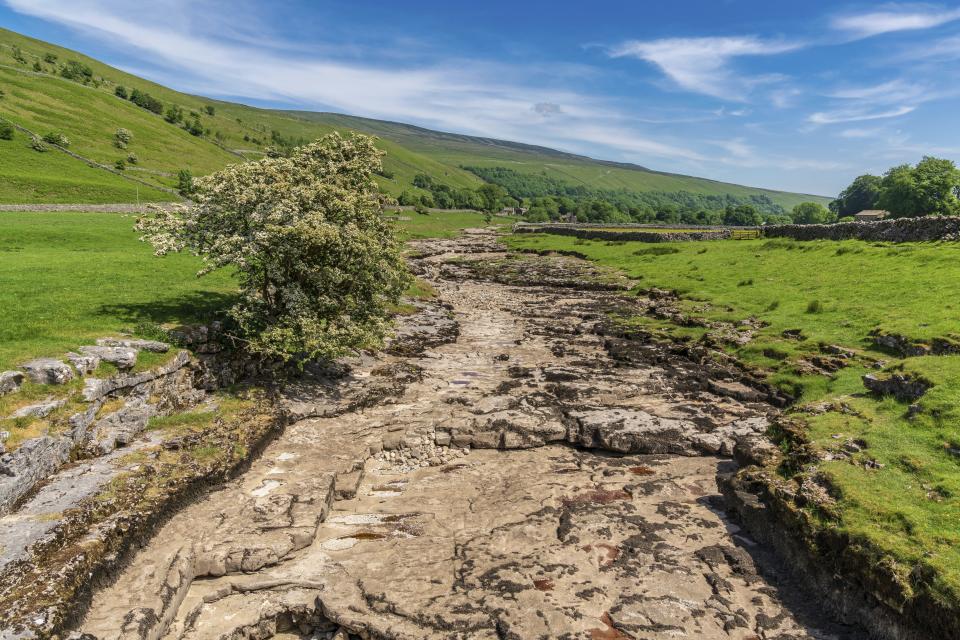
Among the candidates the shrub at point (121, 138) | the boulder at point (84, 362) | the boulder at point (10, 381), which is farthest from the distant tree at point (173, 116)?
the boulder at point (10, 381)

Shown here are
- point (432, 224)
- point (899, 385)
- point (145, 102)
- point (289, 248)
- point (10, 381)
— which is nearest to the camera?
point (10, 381)

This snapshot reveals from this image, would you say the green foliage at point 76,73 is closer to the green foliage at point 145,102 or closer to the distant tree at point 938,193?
the green foliage at point 145,102

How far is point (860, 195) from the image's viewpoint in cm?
18062

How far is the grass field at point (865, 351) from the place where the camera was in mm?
12023

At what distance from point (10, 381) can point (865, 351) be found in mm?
35316

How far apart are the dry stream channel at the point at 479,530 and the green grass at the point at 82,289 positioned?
8.07m

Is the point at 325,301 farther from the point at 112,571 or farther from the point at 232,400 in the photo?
the point at 112,571

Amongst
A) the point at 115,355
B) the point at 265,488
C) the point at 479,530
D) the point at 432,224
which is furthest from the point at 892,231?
the point at 432,224

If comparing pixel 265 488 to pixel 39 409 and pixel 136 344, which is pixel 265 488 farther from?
pixel 136 344

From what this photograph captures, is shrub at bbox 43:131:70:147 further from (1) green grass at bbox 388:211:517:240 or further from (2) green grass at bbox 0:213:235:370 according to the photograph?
(2) green grass at bbox 0:213:235:370

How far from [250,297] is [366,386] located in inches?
280

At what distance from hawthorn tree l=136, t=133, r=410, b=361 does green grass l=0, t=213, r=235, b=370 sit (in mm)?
3502

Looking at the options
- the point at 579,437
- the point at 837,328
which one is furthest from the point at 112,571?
the point at 837,328

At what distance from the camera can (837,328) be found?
29.7 meters
